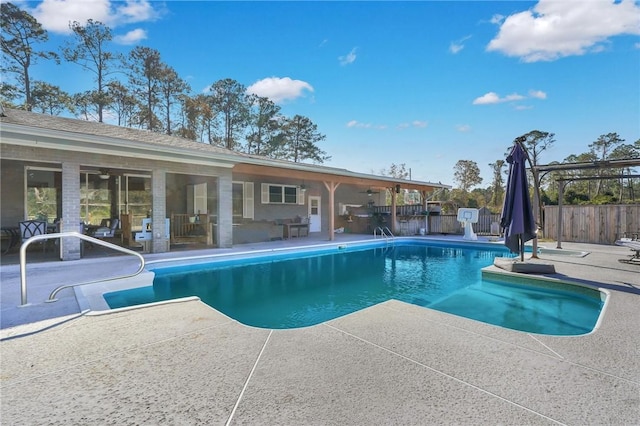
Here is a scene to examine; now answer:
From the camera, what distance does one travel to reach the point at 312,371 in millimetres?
2383

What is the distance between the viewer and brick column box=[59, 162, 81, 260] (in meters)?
7.07

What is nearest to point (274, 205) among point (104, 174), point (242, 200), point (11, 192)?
point (242, 200)

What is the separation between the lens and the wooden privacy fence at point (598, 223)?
10289mm

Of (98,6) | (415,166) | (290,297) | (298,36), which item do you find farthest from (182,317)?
(415,166)

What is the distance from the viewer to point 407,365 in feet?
8.13

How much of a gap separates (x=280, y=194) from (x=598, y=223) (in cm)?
1193

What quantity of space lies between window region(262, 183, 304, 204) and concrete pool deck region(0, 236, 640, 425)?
10.0 metres

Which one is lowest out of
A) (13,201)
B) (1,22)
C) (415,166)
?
(13,201)

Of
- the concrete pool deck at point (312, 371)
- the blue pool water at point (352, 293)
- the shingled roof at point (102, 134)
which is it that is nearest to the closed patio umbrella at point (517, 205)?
the blue pool water at point (352, 293)

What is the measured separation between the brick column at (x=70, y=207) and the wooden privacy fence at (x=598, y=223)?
49.6 ft

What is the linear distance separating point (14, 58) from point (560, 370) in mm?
24242

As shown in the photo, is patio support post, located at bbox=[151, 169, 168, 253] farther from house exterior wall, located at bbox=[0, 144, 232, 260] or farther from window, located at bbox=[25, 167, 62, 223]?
window, located at bbox=[25, 167, 62, 223]

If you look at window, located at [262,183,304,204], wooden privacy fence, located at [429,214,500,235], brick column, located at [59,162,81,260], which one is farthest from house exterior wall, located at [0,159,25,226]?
wooden privacy fence, located at [429,214,500,235]

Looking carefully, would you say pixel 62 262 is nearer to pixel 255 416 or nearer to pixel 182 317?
pixel 182 317
